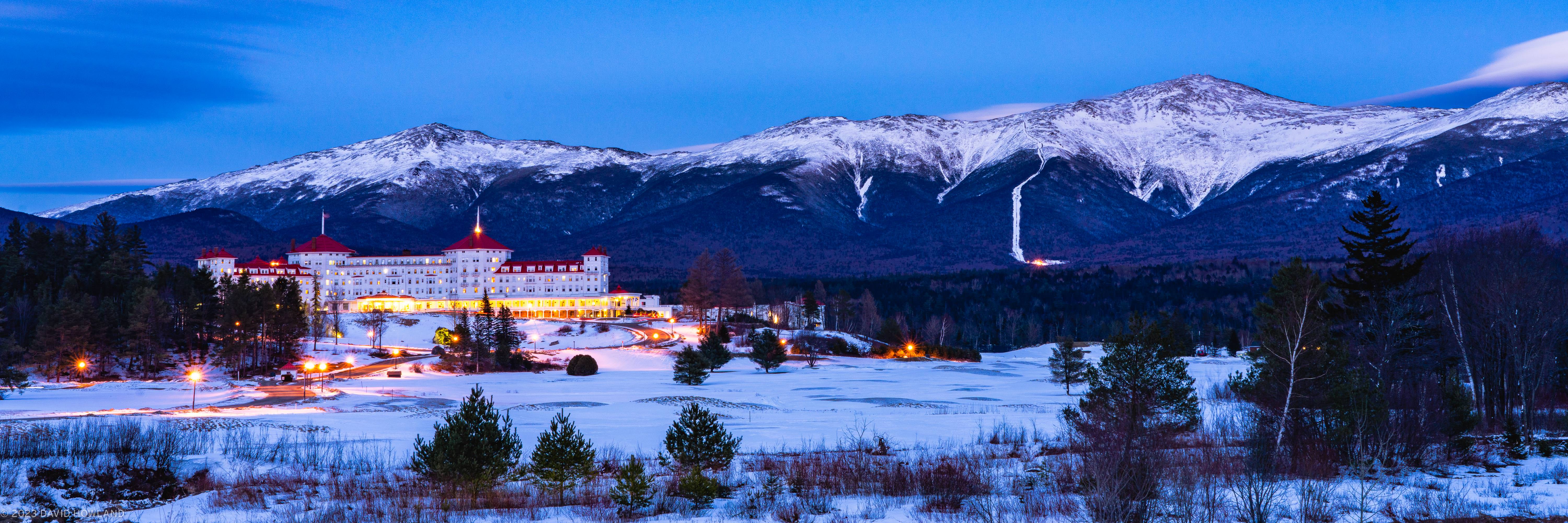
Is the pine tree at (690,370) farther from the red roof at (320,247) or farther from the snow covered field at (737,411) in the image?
the red roof at (320,247)

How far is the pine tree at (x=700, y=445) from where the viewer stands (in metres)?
21.9

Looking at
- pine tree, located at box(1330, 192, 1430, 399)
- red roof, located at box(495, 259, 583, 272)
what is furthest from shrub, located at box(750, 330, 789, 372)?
red roof, located at box(495, 259, 583, 272)

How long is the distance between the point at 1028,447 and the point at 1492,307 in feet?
56.8

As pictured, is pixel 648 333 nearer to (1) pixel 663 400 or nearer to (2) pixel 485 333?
(2) pixel 485 333

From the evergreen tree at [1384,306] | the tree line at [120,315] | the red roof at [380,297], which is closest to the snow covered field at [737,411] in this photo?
the tree line at [120,315]

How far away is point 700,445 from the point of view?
864 inches

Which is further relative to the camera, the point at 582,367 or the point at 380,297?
the point at 380,297

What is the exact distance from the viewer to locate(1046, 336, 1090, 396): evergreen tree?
192ft

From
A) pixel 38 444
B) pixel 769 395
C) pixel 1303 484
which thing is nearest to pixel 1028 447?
pixel 1303 484

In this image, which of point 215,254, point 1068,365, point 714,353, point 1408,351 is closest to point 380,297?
point 215,254

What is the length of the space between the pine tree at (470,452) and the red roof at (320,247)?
15073 cm

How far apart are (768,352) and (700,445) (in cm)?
5413

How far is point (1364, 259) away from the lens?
119ft

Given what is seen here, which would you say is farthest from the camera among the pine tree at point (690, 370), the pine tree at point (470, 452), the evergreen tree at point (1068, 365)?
the pine tree at point (690, 370)
